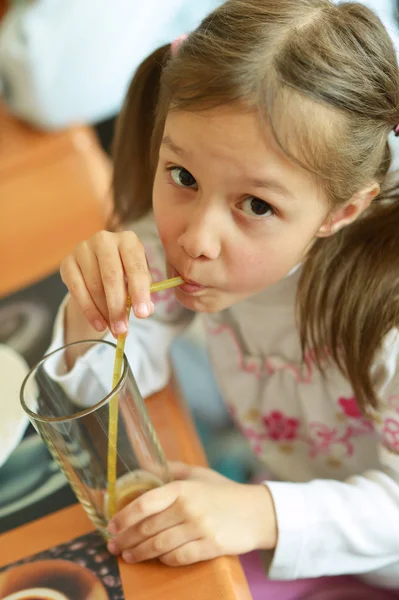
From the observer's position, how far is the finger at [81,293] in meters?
0.55

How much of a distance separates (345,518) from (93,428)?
0.85 feet

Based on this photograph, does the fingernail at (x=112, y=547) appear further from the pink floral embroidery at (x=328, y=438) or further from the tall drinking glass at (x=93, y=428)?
the pink floral embroidery at (x=328, y=438)

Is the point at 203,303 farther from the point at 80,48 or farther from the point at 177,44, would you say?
the point at 80,48

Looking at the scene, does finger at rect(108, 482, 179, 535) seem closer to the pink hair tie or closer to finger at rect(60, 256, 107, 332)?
finger at rect(60, 256, 107, 332)

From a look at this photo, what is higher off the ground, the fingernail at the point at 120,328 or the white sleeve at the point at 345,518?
the fingernail at the point at 120,328

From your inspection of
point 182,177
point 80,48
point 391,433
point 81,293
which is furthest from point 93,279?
A: point 80,48

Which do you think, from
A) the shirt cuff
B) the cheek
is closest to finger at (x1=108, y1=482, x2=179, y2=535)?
the shirt cuff

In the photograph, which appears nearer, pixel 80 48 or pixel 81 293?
pixel 81 293

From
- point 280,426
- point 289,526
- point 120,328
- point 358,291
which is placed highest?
point 120,328

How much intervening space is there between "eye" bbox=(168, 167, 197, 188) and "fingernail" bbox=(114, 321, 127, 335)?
0.13 meters

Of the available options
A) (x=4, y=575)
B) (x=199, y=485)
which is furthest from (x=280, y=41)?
(x=4, y=575)

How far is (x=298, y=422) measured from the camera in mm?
A: 787

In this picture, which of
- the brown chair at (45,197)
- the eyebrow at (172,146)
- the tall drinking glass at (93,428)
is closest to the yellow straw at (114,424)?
the tall drinking glass at (93,428)

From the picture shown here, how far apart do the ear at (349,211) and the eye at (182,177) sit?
0.41 feet
